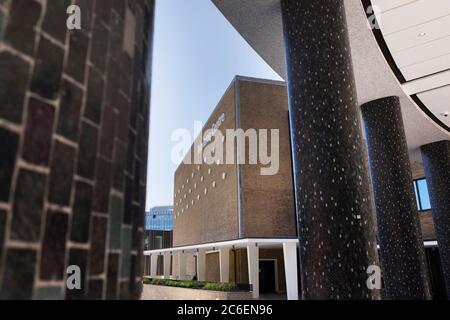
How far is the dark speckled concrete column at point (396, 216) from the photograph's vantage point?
6363 millimetres

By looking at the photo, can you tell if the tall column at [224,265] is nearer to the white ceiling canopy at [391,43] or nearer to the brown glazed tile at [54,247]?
the white ceiling canopy at [391,43]

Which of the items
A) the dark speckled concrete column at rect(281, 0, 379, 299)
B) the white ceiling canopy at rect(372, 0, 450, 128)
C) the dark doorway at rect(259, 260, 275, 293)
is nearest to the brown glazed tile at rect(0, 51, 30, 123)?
the dark speckled concrete column at rect(281, 0, 379, 299)

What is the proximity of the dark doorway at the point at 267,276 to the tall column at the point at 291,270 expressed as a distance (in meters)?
Answer: 7.86

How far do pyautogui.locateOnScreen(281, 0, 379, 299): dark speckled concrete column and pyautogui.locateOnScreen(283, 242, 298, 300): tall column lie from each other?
15325 mm

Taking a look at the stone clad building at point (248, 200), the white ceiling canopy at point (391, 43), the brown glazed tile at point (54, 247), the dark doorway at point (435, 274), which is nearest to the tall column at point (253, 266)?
the stone clad building at point (248, 200)

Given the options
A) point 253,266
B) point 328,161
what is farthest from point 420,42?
point 253,266

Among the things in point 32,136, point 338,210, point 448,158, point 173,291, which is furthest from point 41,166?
point 173,291

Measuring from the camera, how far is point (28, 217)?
44.3 inches

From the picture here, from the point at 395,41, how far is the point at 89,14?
5934 millimetres

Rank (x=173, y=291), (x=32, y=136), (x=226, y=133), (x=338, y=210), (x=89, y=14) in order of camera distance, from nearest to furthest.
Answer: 1. (x=32, y=136)
2. (x=89, y=14)
3. (x=338, y=210)
4. (x=173, y=291)
5. (x=226, y=133)

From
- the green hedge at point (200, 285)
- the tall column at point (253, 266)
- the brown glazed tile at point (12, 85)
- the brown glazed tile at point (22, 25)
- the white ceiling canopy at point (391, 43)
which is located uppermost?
the white ceiling canopy at point (391, 43)

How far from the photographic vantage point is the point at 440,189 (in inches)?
389
